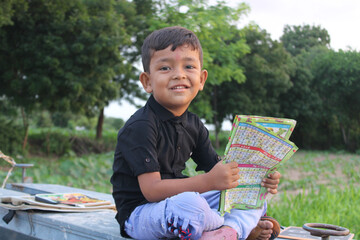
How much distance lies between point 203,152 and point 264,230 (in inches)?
19.7

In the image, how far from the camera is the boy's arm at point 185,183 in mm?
1554

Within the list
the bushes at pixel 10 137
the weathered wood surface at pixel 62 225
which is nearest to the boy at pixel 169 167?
the weathered wood surface at pixel 62 225

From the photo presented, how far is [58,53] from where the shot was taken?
10336 mm

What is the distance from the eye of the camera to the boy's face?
1.76m

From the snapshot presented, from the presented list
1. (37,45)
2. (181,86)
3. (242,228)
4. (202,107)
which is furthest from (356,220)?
(202,107)

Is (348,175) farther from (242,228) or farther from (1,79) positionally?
(1,79)

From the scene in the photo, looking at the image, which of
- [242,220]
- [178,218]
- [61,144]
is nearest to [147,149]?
[178,218]

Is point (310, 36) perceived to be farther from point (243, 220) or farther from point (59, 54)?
point (243, 220)

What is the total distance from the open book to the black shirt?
31 centimetres

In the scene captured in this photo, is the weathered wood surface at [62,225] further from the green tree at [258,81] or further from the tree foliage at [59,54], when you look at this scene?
the green tree at [258,81]

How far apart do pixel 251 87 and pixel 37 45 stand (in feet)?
41.0

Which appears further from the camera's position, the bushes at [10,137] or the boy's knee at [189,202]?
the bushes at [10,137]

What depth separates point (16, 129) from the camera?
471 inches

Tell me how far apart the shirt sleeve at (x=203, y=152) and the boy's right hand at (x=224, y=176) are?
1.57ft
